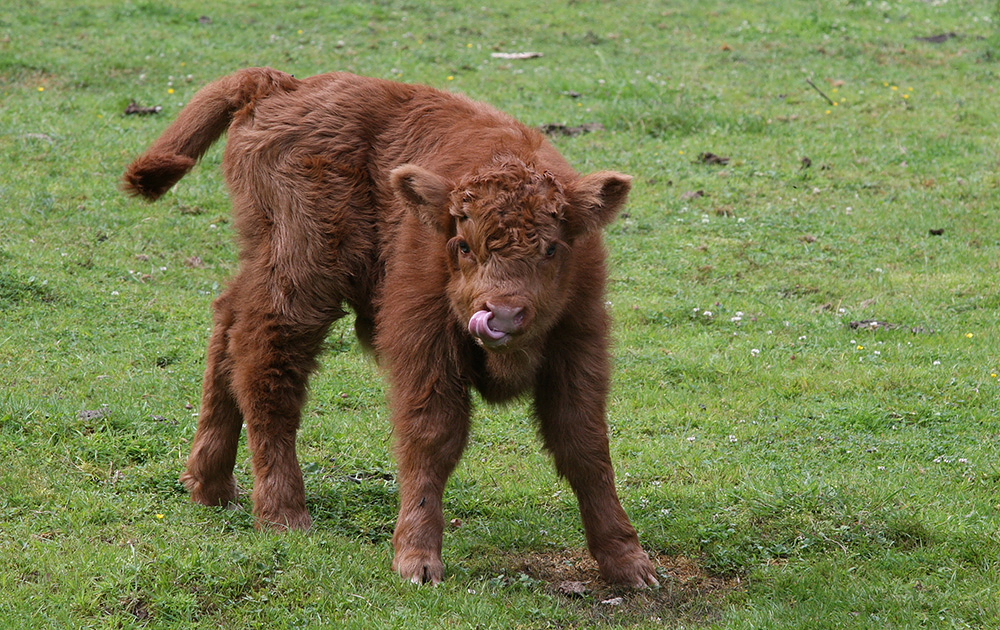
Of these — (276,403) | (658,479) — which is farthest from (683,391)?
(276,403)

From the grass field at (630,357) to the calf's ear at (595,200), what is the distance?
5.76 feet

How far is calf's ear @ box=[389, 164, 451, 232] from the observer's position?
5.33m

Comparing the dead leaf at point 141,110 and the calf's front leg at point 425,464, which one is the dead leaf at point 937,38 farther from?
the calf's front leg at point 425,464

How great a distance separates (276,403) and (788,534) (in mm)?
2809

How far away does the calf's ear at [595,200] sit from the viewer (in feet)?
17.4

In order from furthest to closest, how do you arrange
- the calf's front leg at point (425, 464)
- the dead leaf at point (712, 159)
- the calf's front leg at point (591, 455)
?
the dead leaf at point (712, 159) < the calf's front leg at point (591, 455) < the calf's front leg at point (425, 464)

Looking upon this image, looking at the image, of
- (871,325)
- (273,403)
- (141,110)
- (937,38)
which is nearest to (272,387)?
(273,403)

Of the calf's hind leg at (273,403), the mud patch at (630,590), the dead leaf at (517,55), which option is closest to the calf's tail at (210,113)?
the calf's hind leg at (273,403)

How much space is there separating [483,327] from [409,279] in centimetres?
88

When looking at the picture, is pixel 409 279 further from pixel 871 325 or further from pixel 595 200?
pixel 871 325

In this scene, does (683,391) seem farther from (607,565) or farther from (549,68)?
(549,68)

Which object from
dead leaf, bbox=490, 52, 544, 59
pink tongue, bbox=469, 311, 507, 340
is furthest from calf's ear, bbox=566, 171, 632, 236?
dead leaf, bbox=490, 52, 544, 59

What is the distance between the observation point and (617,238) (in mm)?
11297

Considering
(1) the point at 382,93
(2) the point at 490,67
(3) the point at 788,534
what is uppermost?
(1) the point at 382,93
